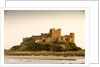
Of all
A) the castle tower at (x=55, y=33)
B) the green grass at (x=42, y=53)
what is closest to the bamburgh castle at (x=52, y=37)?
the castle tower at (x=55, y=33)

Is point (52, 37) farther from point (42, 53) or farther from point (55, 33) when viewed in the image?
point (42, 53)

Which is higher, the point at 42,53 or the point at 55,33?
the point at 55,33

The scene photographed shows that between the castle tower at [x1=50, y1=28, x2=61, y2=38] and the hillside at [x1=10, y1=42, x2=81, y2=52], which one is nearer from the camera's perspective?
the castle tower at [x1=50, y1=28, x2=61, y2=38]

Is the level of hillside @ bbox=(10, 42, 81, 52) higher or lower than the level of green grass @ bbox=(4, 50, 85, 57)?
higher

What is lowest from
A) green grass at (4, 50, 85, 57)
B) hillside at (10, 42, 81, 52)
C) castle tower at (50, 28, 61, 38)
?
green grass at (4, 50, 85, 57)

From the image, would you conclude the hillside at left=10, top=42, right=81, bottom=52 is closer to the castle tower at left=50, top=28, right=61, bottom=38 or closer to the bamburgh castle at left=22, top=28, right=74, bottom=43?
the bamburgh castle at left=22, top=28, right=74, bottom=43

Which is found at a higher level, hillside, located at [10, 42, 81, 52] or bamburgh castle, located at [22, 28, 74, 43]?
bamburgh castle, located at [22, 28, 74, 43]

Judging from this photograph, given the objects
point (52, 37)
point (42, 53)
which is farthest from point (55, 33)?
point (42, 53)

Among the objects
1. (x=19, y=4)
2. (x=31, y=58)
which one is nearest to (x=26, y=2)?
(x=19, y=4)

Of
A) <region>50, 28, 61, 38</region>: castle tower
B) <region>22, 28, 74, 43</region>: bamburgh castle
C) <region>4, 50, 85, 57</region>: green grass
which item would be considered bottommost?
<region>4, 50, 85, 57</region>: green grass

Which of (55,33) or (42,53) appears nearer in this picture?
(55,33)

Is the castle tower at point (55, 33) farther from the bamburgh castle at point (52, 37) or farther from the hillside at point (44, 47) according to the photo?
the hillside at point (44, 47)

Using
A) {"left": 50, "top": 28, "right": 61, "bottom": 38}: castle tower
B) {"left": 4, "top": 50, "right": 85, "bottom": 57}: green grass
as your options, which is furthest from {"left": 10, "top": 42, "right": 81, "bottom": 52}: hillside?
{"left": 50, "top": 28, "right": 61, "bottom": 38}: castle tower

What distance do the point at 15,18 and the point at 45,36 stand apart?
120cm
